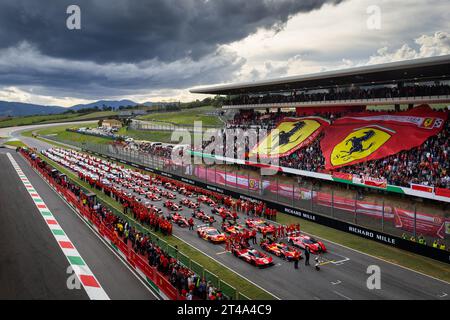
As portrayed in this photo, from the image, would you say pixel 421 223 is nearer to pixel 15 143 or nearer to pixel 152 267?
pixel 152 267

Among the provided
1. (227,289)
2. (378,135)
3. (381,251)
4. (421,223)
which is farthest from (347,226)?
(227,289)

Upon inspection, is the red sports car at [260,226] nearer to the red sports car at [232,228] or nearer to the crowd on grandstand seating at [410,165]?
the red sports car at [232,228]

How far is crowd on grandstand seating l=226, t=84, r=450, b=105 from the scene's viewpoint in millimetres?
32656

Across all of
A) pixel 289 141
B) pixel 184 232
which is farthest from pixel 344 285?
pixel 289 141

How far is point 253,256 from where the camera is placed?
20.2 metres

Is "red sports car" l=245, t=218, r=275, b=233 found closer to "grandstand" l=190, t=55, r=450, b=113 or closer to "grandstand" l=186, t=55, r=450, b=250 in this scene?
"grandstand" l=186, t=55, r=450, b=250

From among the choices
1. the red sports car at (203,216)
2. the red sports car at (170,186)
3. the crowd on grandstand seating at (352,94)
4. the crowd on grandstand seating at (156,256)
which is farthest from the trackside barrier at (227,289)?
the crowd on grandstand seating at (352,94)

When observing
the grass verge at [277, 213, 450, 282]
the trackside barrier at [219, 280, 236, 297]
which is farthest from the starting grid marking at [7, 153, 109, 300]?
the grass verge at [277, 213, 450, 282]

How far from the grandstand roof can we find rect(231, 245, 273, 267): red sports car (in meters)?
20.4

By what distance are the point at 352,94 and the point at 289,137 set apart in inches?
335

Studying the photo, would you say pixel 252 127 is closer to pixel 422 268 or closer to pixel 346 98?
pixel 346 98

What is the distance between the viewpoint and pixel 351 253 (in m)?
21.8

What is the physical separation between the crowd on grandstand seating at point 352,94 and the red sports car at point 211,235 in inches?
910

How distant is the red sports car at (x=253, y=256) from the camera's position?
1978 cm
